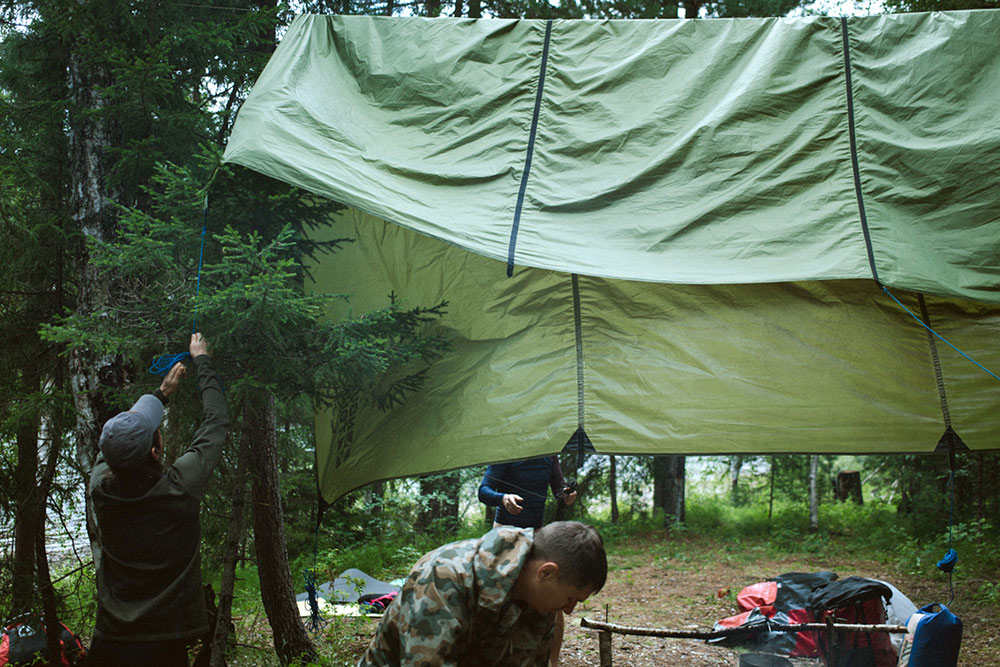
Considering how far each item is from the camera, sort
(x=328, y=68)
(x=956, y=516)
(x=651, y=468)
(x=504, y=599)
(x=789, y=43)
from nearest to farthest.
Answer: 1. (x=504, y=599)
2. (x=789, y=43)
3. (x=328, y=68)
4. (x=956, y=516)
5. (x=651, y=468)

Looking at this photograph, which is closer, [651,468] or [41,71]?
[41,71]

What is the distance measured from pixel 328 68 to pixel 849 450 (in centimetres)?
290

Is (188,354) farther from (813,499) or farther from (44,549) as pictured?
(813,499)

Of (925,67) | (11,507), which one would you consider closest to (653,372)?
(925,67)

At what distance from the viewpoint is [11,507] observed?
3.82 meters

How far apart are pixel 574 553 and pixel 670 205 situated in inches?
75.2

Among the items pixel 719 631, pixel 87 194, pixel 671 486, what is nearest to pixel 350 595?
pixel 719 631

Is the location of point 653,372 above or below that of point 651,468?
above

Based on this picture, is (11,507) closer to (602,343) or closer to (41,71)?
(41,71)

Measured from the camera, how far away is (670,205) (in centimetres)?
299

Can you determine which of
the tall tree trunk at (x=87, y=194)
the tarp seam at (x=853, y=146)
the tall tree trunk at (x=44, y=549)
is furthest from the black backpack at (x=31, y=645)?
the tarp seam at (x=853, y=146)

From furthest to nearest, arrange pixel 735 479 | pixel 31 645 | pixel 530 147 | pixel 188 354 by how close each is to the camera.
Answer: pixel 735 479, pixel 31 645, pixel 530 147, pixel 188 354

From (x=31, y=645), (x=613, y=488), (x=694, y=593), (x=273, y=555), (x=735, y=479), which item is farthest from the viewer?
(x=735, y=479)

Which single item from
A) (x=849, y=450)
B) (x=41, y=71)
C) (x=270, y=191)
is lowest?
(x=849, y=450)
